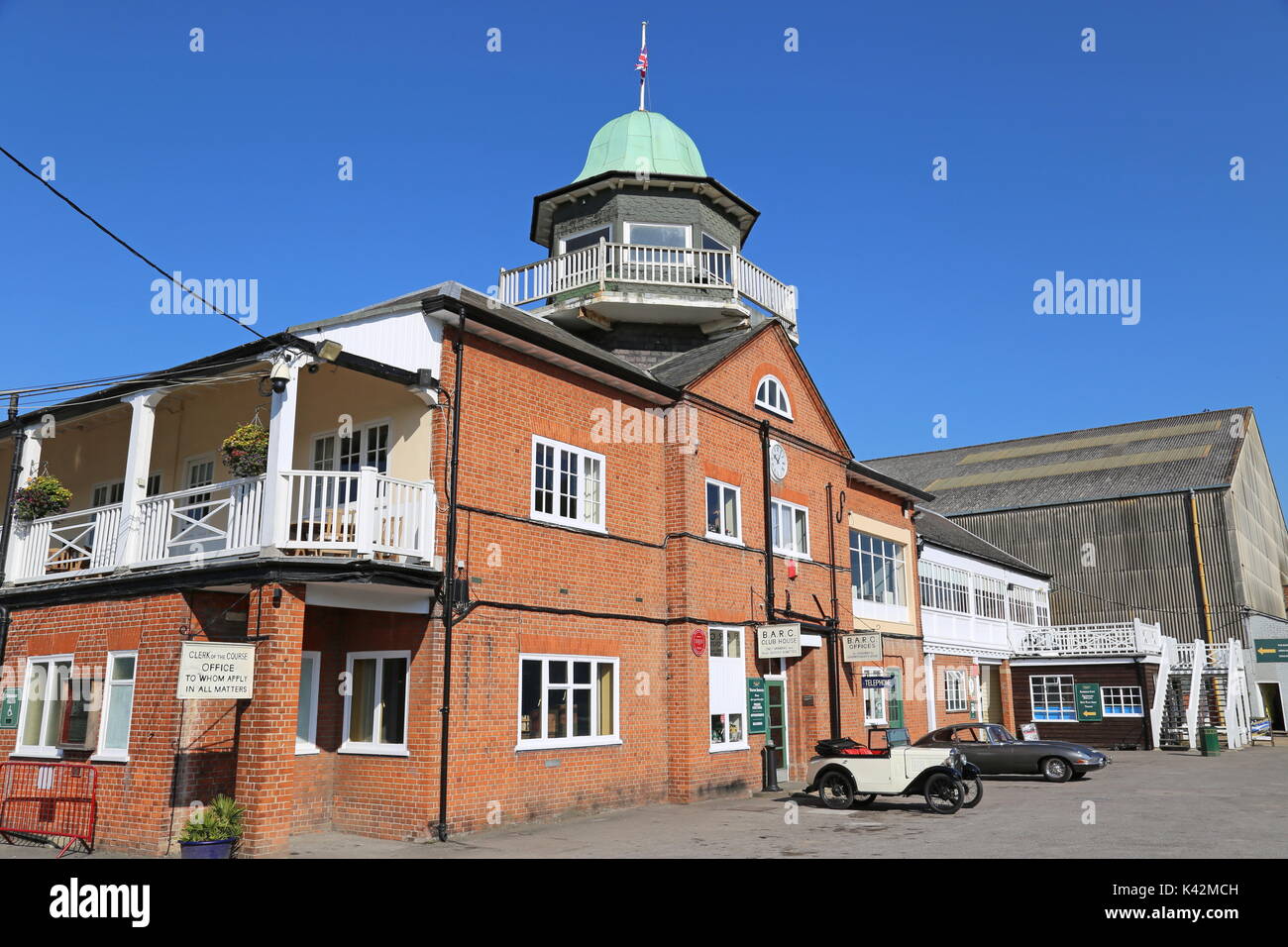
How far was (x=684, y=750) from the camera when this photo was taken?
16688mm

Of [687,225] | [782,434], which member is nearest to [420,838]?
[782,434]

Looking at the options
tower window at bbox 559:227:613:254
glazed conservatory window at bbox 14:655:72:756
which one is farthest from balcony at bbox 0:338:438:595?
tower window at bbox 559:227:613:254

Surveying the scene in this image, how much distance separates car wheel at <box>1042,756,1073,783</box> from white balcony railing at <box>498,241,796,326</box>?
39.0 ft

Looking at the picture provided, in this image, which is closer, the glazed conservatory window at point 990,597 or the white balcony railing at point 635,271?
the white balcony railing at point 635,271

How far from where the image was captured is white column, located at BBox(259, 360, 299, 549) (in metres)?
11.7

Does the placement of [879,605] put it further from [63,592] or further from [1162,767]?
[63,592]

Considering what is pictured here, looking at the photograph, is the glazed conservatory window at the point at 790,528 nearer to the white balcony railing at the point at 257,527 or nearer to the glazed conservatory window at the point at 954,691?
the white balcony railing at the point at 257,527

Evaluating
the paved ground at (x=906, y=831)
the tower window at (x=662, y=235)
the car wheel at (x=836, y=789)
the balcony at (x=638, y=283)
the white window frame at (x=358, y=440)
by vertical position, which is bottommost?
the paved ground at (x=906, y=831)

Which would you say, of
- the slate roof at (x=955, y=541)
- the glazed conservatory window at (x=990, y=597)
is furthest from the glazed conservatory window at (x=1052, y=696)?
the slate roof at (x=955, y=541)

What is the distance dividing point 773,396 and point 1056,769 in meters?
10.3

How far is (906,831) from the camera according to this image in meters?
13.4

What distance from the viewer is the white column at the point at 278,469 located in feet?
38.5

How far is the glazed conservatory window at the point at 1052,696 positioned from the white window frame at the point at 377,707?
A: 92.3 feet

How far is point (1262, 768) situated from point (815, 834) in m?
17.9
